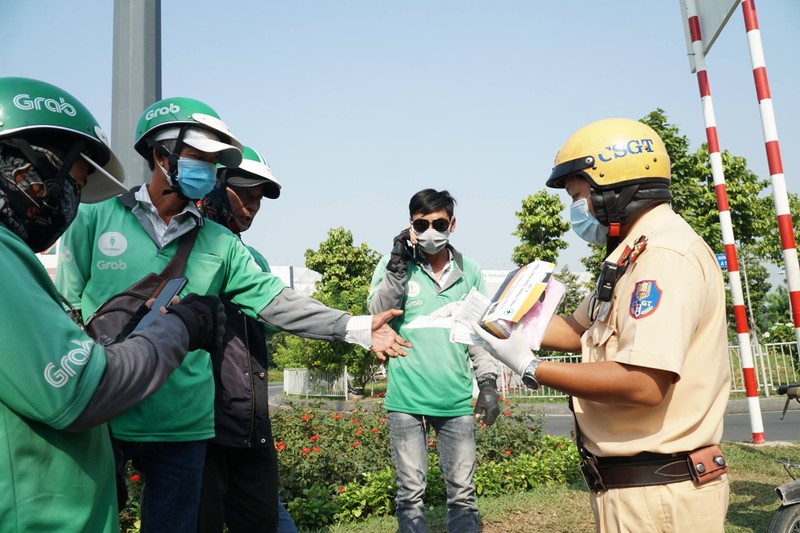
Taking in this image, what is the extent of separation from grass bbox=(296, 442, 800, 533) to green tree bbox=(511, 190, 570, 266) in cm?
1628

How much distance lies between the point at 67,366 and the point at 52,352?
0.15ft

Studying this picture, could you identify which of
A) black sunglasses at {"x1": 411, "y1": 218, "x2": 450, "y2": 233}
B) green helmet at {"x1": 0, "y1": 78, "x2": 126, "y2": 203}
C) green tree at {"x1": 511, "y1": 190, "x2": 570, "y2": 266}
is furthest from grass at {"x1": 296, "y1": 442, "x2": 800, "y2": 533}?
green tree at {"x1": 511, "y1": 190, "x2": 570, "y2": 266}

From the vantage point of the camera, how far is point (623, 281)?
224 centimetres

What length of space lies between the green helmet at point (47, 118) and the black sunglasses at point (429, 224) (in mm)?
2667

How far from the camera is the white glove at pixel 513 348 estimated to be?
Answer: 2.25 metres

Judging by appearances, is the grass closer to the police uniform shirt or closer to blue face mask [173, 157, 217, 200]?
blue face mask [173, 157, 217, 200]

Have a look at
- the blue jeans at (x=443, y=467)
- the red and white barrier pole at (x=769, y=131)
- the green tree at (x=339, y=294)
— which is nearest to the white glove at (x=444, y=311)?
the blue jeans at (x=443, y=467)

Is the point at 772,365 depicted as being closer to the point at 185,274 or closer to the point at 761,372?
the point at 761,372

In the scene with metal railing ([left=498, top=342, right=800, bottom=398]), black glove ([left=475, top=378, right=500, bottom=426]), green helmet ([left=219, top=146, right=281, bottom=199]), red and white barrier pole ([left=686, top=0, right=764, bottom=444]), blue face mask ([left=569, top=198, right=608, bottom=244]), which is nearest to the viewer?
blue face mask ([left=569, top=198, right=608, bottom=244])

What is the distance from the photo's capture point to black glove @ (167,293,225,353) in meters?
1.98

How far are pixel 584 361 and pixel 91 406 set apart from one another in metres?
1.55

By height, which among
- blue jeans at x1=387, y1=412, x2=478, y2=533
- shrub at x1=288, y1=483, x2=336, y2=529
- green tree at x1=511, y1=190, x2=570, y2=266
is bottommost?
shrub at x1=288, y1=483, x2=336, y2=529

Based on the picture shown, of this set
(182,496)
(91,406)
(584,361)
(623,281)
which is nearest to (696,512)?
(584,361)

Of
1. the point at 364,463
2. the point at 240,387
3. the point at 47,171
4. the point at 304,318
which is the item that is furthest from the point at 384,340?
the point at 364,463
